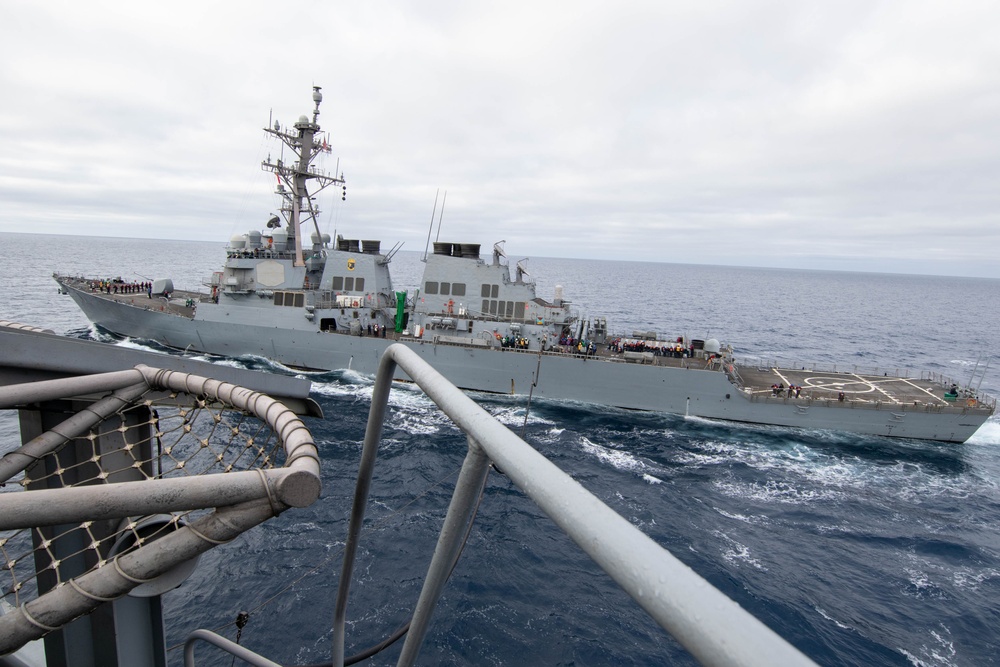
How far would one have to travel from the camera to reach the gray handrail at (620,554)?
1.14 m

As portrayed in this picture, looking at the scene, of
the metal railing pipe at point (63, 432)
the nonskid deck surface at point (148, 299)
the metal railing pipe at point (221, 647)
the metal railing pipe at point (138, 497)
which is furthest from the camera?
the nonskid deck surface at point (148, 299)

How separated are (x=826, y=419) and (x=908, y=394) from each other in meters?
5.64

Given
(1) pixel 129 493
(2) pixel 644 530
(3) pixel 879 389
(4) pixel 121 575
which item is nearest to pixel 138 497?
(1) pixel 129 493

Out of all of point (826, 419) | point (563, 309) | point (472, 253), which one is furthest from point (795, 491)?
point (472, 253)

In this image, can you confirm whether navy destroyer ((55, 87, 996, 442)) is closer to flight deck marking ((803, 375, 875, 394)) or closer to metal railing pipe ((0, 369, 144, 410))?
flight deck marking ((803, 375, 875, 394))

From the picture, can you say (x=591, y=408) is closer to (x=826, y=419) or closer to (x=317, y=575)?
(x=826, y=419)

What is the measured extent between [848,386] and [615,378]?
1341cm

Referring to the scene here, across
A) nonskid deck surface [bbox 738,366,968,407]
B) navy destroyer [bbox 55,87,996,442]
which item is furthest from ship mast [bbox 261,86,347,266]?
nonskid deck surface [bbox 738,366,968,407]

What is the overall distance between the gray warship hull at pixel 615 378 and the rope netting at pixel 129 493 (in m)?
20.0

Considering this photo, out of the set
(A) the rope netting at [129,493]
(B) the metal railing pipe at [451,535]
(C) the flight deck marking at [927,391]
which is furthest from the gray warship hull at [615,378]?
(B) the metal railing pipe at [451,535]

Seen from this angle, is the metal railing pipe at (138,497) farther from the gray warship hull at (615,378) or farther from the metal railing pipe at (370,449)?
the gray warship hull at (615,378)

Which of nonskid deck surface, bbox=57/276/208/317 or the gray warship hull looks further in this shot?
nonskid deck surface, bbox=57/276/208/317

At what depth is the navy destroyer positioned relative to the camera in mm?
26484

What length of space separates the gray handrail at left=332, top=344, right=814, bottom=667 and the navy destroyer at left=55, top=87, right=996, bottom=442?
2395 cm
